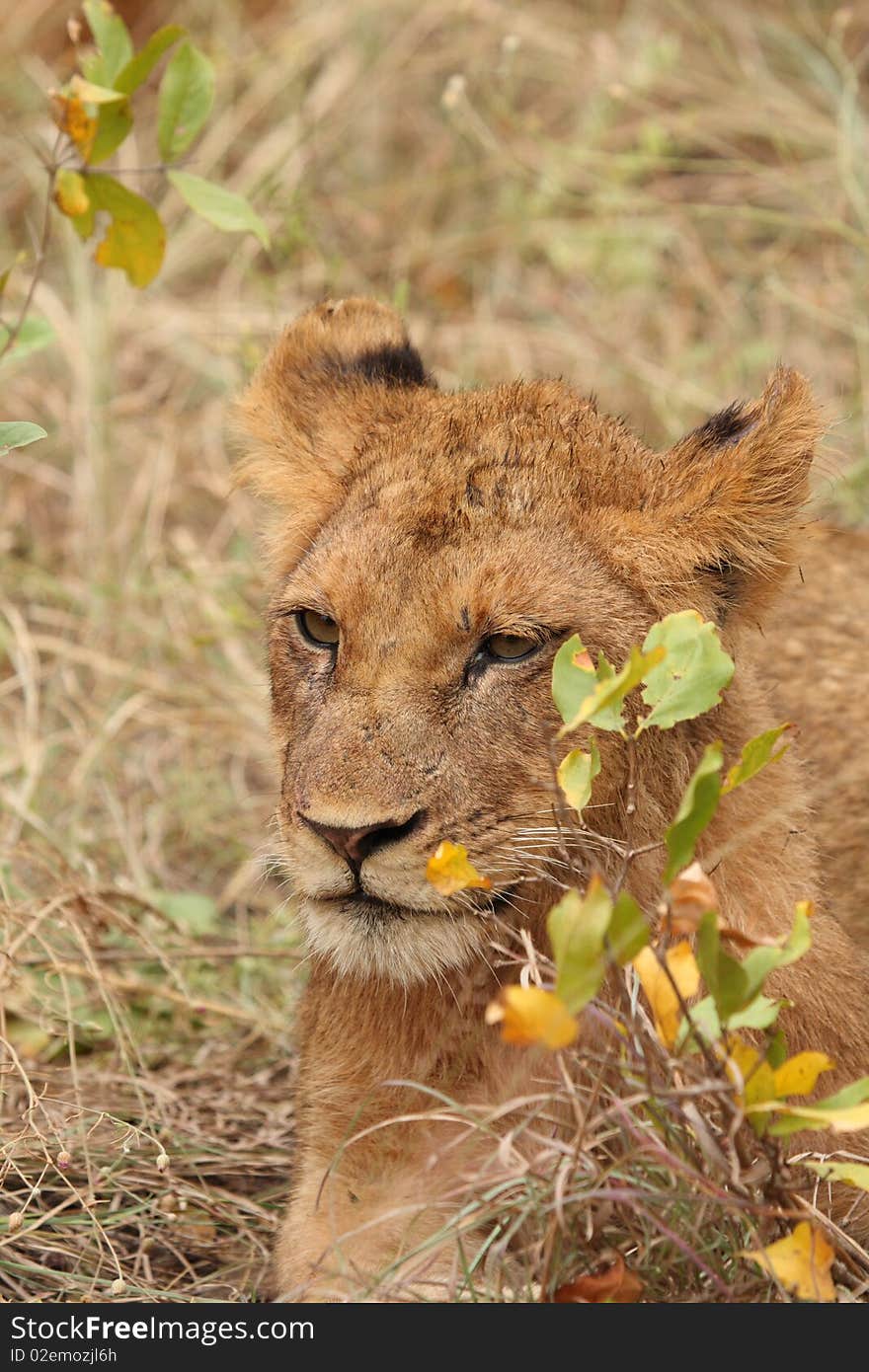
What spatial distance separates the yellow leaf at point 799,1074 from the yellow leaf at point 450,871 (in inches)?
19.5

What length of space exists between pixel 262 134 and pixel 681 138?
1.92 metres

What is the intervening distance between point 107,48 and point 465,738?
65.3 inches

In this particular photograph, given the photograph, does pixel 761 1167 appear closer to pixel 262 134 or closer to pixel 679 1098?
pixel 679 1098

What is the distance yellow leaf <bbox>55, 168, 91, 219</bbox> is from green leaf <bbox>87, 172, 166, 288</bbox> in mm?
71

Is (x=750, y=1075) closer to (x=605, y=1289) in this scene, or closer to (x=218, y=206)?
(x=605, y=1289)

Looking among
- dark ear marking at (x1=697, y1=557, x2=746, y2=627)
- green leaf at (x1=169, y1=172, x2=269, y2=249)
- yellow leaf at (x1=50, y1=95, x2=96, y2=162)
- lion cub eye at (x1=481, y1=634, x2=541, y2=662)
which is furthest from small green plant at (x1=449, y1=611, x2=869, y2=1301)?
yellow leaf at (x1=50, y1=95, x2=96, y2=162)

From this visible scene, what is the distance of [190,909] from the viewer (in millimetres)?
4586

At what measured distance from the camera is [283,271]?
23.2 ft

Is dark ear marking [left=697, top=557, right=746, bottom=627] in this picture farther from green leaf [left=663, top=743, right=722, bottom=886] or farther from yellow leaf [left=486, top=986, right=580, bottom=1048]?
yellow leaf [left=486, top=986, right=580, bottom=1048]

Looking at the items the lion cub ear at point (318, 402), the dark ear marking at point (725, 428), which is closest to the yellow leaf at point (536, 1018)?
the dark ear marking at point (725, 428)

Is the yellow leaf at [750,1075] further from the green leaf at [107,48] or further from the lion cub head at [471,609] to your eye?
the green leaf at [107,48]

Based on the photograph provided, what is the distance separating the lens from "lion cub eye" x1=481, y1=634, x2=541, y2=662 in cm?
273
